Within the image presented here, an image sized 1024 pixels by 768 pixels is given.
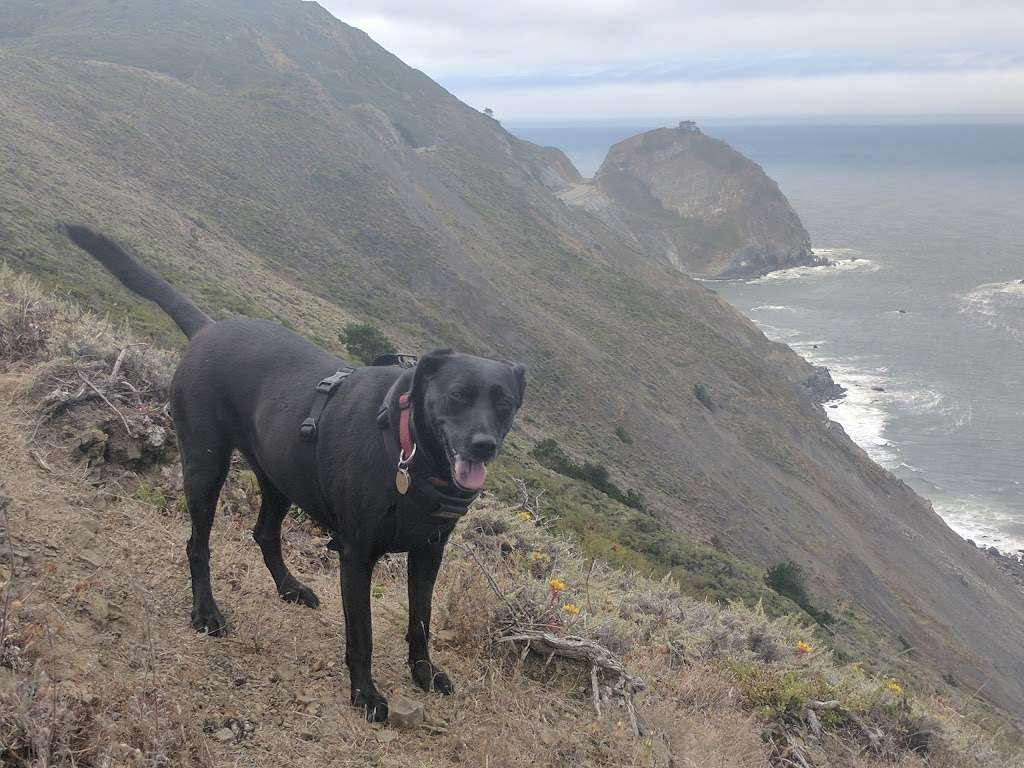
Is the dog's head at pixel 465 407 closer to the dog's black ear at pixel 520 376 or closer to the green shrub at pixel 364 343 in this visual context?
the dog's black ear at pixel 520 376

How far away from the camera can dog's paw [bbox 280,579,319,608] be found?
4.53 metres

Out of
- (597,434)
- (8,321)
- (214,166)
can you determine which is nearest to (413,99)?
(214,166)

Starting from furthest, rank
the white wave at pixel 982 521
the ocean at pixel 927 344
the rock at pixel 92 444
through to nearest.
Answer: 1. the ocean at pixel 927 344
2. the white wave at pixel 982 521
3. the rock at pixel 92 444

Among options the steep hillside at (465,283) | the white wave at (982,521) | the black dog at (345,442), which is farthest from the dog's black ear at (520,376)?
the white wave at (982,521)

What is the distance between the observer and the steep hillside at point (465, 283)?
2642 cm

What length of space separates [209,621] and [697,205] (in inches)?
4750

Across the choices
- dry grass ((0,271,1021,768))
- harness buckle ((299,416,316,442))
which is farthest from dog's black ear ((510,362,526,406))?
dry grass ((0,271,1021,768))

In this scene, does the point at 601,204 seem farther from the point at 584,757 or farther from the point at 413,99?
the point at 584,757

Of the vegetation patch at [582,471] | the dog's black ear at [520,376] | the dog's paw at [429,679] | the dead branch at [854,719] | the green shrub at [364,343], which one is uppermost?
the dog's black ear at [520,376]

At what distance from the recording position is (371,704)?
12.1 ft

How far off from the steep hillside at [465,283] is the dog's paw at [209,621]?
427 inches

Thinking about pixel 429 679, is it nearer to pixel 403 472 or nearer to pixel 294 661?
pixel 294 661

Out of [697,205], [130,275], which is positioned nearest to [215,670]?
[130,275]

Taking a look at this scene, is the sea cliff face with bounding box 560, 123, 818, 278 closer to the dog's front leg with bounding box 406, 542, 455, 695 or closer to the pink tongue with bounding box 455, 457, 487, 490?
the dog's front leg with bounding box 406, 542, 455, 695
